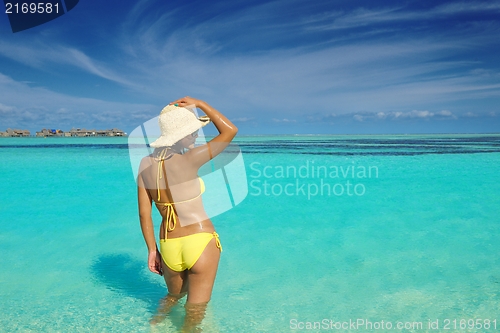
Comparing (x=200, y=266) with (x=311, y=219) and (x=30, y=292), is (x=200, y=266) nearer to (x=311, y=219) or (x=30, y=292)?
(x=30, y=292)

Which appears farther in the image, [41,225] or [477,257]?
[41,225]

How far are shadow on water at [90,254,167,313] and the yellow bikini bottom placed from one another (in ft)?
4.08

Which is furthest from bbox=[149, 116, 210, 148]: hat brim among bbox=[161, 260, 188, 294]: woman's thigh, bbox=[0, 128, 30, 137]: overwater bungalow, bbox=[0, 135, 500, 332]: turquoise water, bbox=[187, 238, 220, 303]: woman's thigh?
bbox=[0, 128, 30, 137]: overwater bungalow

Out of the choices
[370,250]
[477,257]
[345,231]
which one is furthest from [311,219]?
[477,257]

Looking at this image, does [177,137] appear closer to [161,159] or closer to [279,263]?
[161,159]

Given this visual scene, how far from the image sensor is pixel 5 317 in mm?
3580

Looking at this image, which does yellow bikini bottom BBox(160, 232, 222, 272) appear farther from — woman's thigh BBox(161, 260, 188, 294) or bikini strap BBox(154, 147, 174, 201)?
bikini strap BBox(154, 147, 174, 201)

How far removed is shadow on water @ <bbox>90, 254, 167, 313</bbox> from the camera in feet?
13.4

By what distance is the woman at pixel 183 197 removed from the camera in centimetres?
252

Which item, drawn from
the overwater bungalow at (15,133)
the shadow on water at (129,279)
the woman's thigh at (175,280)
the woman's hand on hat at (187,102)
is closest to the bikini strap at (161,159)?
the woman's hand on hat at (187,102)

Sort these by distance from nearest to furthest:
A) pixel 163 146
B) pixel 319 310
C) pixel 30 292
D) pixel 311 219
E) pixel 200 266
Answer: pixel 163 146
pixel 200 266
pixel 319 310
pixel 30 292
pixel 311 219

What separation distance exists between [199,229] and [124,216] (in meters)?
5.58

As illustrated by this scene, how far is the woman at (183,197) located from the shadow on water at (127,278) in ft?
3.81

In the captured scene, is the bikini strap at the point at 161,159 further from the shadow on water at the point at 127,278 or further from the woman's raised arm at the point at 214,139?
the shadow on water at the point at 127,278
